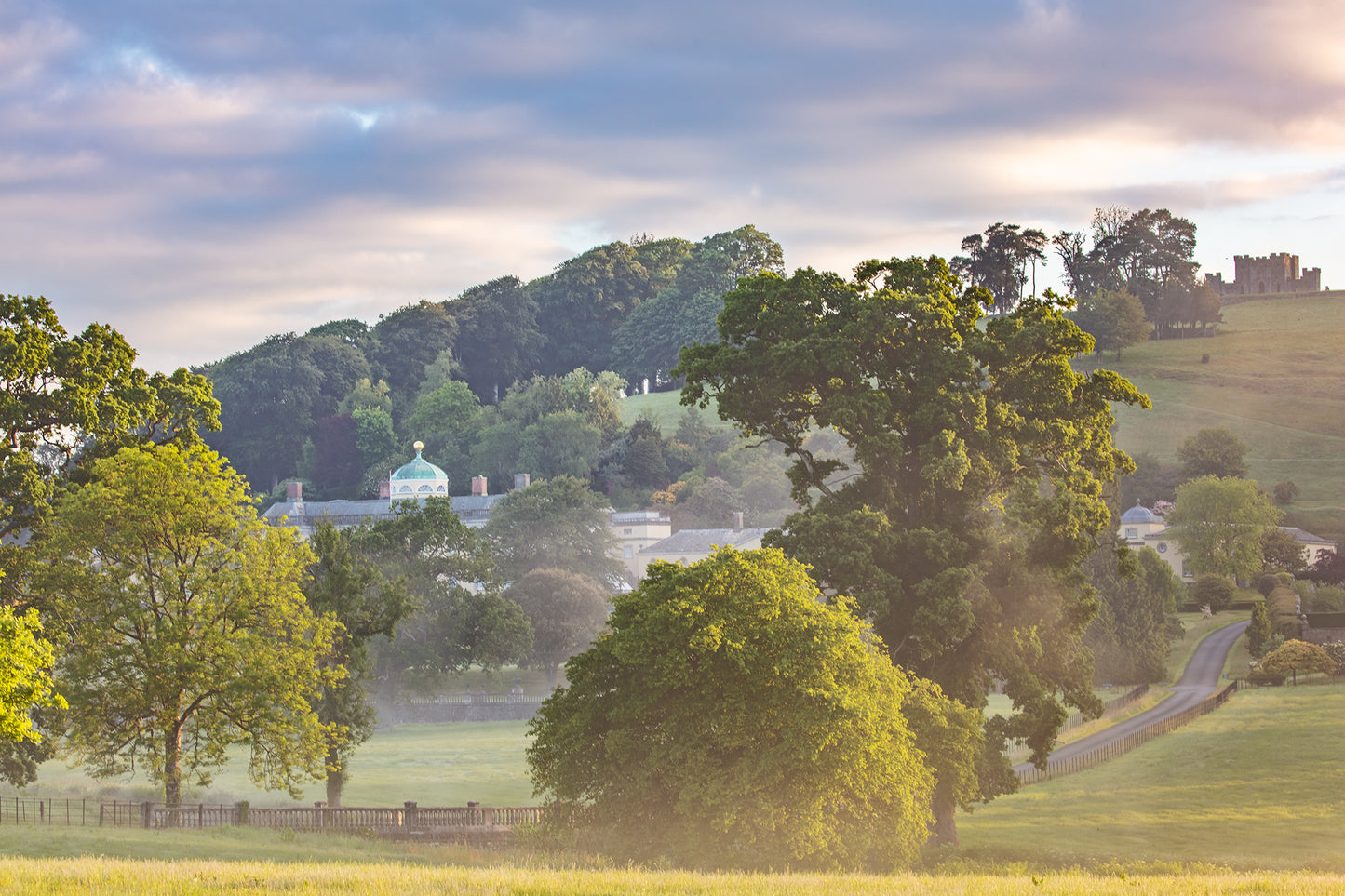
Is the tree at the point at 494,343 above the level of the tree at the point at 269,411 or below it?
above

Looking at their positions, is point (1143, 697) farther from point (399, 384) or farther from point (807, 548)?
point (399, 384)

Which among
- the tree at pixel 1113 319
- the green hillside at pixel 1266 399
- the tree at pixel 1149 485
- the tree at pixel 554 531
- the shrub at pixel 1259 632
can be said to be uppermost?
the tree at pixel 1113 319

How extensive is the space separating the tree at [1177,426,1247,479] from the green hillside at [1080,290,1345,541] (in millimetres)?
3313

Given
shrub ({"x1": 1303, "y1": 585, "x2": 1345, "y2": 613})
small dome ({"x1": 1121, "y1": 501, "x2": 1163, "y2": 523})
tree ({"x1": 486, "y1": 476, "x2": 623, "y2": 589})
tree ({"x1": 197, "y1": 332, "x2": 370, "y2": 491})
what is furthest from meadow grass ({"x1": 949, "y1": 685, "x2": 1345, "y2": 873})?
tree ({"x1": 197, "y1": 332, "x2": 370, "y2": 491})

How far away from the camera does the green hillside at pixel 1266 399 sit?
11931 cm

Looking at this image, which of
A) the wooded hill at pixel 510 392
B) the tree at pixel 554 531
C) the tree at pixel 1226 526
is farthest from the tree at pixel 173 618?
the wooded hill at pixel 510 392

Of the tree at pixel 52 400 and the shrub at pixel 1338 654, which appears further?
the shrub at pixel 1338 654

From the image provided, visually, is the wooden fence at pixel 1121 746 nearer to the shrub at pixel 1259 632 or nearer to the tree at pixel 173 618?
the shrub at pixel 1259 632

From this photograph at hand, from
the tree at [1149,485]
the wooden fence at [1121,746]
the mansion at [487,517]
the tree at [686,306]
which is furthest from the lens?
the tree at [686,306]

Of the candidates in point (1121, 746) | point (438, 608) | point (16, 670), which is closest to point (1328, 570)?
point (1121, 746)

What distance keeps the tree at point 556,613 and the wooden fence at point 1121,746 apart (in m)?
36.2

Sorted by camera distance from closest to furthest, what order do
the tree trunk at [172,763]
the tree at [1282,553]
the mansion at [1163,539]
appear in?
1. the tree trunk at [172,763]
2. the tree at [1282,553]
3. the mansion at [1163,539]

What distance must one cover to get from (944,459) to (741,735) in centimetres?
1093

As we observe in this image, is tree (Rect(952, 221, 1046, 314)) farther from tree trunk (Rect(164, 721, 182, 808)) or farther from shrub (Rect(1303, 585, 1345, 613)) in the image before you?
tree trunk (Rect(164, 721, 182, 808))
